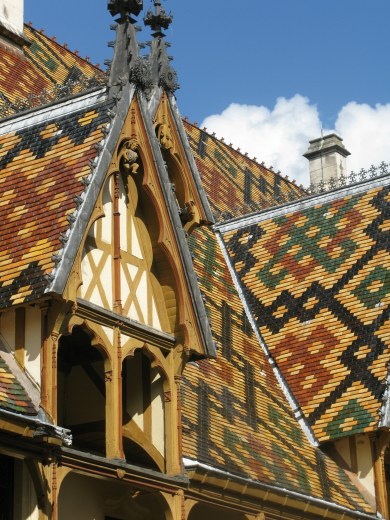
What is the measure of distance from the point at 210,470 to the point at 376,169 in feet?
32.5

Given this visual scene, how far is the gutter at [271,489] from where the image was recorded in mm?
17375

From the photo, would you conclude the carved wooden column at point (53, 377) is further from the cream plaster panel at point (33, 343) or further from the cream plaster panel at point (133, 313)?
the cream plaster panel at point (133, 313)

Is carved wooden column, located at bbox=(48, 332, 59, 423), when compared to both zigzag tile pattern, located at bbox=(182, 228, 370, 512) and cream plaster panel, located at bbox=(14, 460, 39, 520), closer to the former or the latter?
cream plaster panel, located at bbox=(14, 460, 39, 520)

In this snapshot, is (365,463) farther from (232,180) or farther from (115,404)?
(232,180)

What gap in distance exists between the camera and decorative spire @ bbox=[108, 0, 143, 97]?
56.9 feet

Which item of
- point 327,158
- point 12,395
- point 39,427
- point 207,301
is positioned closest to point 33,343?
point 12,395

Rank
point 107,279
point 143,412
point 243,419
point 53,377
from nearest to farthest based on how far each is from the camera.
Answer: point 53,377
point 107,279
point 143,412
point 243,419

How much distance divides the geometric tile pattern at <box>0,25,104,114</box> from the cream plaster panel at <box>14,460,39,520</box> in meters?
8.85

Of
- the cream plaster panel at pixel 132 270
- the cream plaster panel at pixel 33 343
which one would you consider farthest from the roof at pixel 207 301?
the cream plaster panel at pixel 132 270

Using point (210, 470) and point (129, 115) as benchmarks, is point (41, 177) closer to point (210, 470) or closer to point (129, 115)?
point (129, 115)

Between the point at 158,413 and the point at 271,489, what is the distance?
247 centimetres

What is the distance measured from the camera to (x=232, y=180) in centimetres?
3095

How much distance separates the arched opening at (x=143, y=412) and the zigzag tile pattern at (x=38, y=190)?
192 centimetres

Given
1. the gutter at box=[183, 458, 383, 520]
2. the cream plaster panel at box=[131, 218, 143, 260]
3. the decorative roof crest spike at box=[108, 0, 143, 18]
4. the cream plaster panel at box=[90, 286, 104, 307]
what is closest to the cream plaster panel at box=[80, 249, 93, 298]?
the cream plaster panel at box=[90, 286, 104, 307]
